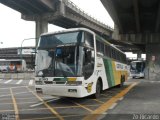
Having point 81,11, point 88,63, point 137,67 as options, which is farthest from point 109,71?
point 137,67

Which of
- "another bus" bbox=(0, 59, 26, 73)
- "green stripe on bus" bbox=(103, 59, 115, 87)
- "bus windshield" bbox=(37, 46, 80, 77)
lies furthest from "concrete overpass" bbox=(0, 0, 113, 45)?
"bus windshield" bbox=(37, 46, 80, 77)

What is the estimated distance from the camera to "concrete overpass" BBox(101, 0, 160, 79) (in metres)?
26.8

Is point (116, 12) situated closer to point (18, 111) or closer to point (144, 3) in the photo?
point (144, 3)

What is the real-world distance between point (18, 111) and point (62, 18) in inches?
1435

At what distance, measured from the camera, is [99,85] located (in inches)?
669

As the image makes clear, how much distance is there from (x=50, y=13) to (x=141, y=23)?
14.8m

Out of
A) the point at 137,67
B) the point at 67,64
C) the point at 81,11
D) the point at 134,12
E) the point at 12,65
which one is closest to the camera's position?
the point at 67,64

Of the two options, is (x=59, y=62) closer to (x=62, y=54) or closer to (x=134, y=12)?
(x=62, y=54)

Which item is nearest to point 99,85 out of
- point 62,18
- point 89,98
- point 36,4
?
point 89,98

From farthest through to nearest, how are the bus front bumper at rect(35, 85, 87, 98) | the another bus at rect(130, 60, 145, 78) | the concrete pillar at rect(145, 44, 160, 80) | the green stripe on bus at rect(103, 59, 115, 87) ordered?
1. the another bus at rect(130, 60, 145, 78)
2. the concrete pillar at rect(145, 44, 160, 80)
3. the green stripe on bus at rect(103, 59, 115, 87)
4. the bus front bumper at rect(35, 85, 87, 98)

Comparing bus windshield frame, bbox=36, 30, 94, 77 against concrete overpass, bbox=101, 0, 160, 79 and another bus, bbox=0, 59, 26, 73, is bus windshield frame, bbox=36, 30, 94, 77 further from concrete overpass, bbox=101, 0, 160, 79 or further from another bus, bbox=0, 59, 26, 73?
another bus, bbox=0, 59, 26, 73

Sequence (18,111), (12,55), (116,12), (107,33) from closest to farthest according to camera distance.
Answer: (18,111)
(116,12)
(107,33)
(12,55)

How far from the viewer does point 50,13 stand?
46.4m

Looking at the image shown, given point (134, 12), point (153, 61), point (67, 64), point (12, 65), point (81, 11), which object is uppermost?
point (81, 11)
